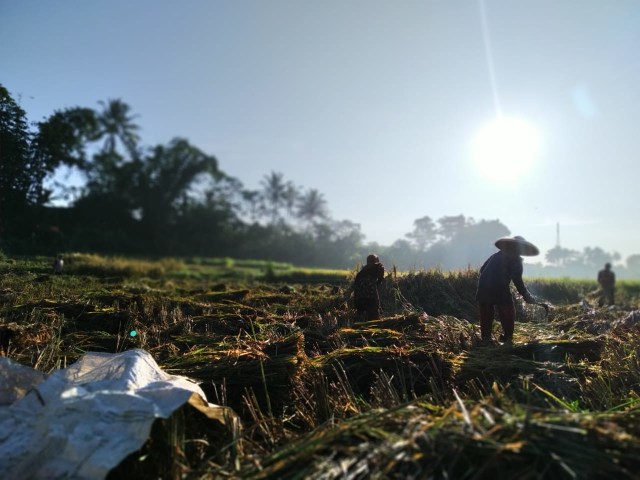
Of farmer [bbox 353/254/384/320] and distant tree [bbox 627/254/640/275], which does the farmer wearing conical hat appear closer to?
farmer [bbox 353/254/384/320]

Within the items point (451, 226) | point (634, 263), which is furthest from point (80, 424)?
point (634, 263)

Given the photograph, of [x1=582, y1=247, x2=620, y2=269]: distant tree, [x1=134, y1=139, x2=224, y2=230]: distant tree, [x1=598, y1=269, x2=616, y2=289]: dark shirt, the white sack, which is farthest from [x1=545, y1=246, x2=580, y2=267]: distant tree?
[x1=582, y1=247, x2=620, y2=269]: distant tree

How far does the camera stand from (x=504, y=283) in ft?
17.2

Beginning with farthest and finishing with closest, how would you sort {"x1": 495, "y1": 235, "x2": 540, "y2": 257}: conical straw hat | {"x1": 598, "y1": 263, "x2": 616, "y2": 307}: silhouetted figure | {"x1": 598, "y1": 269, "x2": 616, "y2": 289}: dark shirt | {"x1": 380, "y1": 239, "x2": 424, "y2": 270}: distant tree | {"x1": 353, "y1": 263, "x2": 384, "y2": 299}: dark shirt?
{"x1": 598, "y1": 269, "x2": 616, "y2": 289}: dark shirt → {"x1": 598, "y1": 263, "x2": 616, "y2": 307}: silhouetted figure → {"x1": 380, "y1": 239, "x2": 424, "y2": 270}: distant tree → {"x1": 353, "y1": 263, "x2": 384, "y2": 299}: dark shirt → {"x1": 495, "y1": 235, "x2": 540, "y2": 257}: conical straw hat

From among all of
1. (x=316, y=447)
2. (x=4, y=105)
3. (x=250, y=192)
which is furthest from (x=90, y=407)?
(x=250, y=192)

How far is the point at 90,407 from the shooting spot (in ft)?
6.73

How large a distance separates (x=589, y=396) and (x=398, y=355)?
1.57 m

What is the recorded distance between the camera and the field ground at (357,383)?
73.2 inches

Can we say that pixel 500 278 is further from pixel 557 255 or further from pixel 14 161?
pixel 557 255

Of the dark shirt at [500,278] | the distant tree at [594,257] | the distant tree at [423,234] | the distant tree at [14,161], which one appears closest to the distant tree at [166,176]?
the distant tree at [423,234]

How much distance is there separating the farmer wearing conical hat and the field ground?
1.65 feet

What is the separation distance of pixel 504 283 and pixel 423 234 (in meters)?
8.69

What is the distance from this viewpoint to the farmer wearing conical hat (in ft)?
16.9

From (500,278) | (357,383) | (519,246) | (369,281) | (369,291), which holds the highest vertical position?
(519,246)
